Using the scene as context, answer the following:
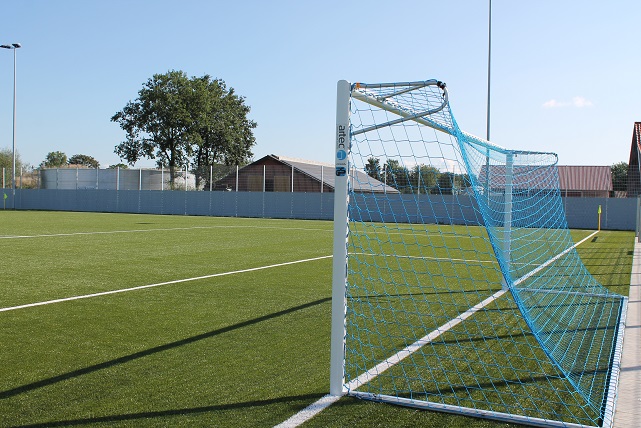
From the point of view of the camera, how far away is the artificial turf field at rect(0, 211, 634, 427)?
385cm

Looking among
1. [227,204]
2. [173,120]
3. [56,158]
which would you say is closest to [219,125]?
[173,120]

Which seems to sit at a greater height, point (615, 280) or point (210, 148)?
point (210, 148)

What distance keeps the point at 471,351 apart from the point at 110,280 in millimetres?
5903

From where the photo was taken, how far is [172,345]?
5.49m

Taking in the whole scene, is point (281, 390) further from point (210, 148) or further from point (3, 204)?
point (210, 148)

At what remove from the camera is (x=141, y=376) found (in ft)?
15.0

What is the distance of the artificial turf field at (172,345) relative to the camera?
3846mm

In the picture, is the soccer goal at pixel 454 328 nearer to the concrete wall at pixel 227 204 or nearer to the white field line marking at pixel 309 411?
the white field line marking at pixel 309 411

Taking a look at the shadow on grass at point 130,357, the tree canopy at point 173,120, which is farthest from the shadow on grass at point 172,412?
the tree canopy at point 173,120

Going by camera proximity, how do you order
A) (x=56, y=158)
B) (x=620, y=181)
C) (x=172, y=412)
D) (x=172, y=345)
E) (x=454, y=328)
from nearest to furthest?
(x=172, y=412) → (x=172, y=345) → (x=454, y=328) → (x=620, y=181) → (x=56, y=158)

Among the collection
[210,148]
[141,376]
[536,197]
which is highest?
[210,148]

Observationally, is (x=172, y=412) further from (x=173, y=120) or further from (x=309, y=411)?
(x=173, y=120)

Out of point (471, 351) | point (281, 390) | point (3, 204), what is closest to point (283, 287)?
point (471, 351)

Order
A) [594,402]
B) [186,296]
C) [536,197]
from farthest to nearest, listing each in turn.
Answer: [536,197], [186,296], [594,402]
